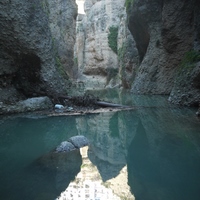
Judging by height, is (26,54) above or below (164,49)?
above

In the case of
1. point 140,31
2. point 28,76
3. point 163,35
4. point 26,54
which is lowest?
point 28,76

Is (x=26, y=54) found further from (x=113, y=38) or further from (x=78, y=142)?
(x=113, y=38)

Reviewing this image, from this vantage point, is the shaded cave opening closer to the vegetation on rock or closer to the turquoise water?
the turquoise water

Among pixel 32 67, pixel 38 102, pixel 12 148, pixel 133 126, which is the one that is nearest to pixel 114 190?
pixel 12 148

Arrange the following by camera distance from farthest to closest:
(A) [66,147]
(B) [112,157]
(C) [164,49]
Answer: (C) [164,49] → (A) [66,147] → (B) [112,157]

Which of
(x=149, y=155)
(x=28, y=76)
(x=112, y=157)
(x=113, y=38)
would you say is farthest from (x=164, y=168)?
(x=113, y=38)

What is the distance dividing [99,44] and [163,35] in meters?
25.1

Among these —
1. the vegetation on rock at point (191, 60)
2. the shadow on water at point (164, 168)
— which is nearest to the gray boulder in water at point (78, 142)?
the shadow on water at point (164, 168)

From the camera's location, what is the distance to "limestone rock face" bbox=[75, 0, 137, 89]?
117 ft

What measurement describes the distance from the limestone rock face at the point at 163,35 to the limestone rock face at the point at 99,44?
54.3 feet

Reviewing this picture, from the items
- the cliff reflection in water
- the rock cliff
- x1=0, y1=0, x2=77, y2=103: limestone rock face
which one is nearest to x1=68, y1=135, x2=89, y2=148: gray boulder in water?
the cliff reflection in water

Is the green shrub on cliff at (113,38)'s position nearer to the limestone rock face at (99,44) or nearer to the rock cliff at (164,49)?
→ the limestone rock face at (99,44)

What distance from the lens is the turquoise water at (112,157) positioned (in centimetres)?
257

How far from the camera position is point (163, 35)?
1389 centimetres
